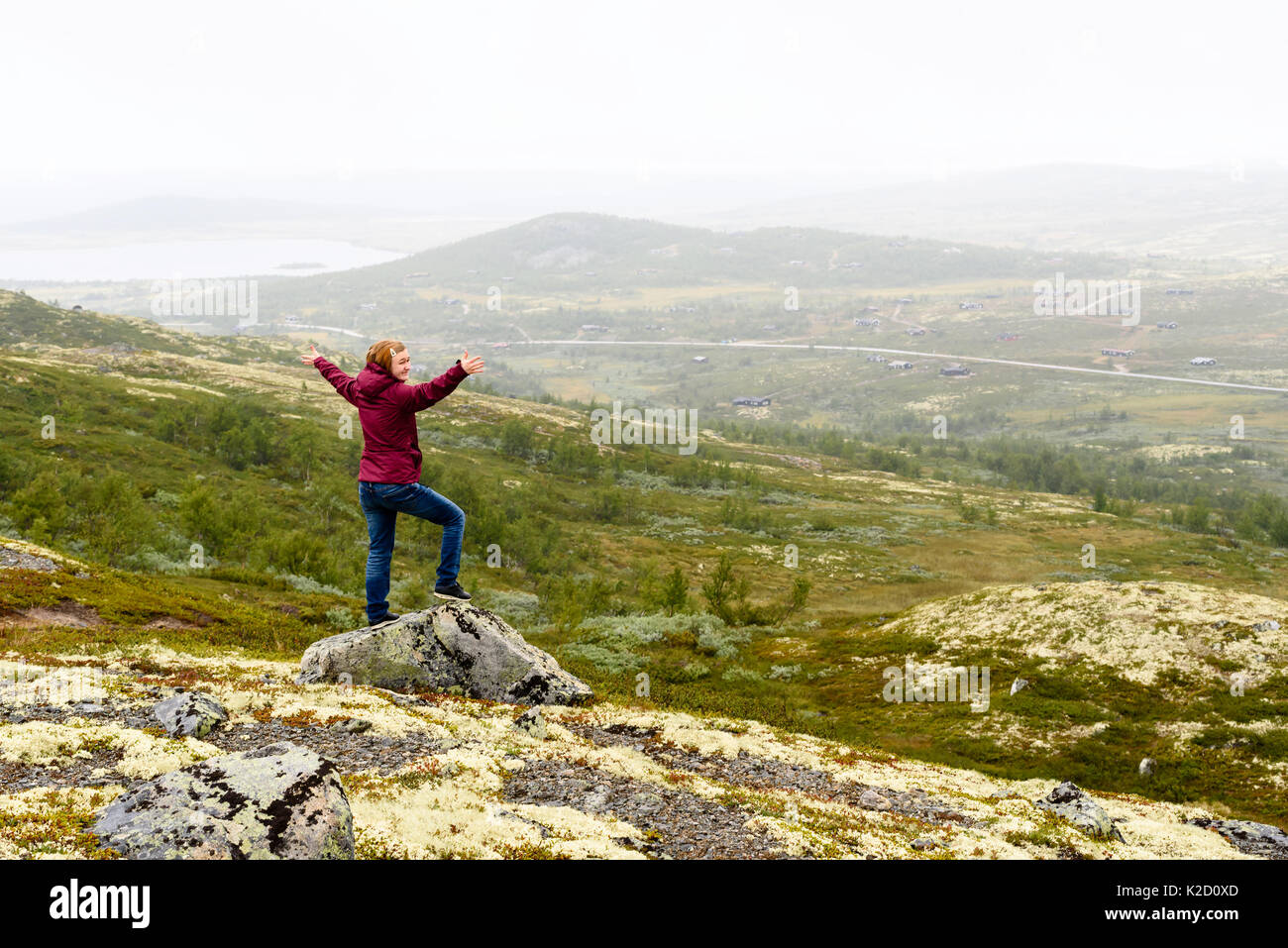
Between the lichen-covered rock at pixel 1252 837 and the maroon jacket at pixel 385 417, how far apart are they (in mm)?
20171

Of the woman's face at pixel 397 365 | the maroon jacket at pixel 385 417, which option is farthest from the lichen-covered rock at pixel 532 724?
the woman's face at pixel 397 365

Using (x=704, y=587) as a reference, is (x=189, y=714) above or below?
above

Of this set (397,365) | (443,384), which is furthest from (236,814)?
(397,365)

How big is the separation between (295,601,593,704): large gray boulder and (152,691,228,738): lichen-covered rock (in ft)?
14.5

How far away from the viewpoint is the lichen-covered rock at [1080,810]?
17484 mm

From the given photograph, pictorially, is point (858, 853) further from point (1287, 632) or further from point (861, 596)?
point (861, 596)

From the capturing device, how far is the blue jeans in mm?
16141

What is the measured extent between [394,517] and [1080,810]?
16.7 meters

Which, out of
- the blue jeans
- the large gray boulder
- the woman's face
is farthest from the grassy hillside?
the woman's face

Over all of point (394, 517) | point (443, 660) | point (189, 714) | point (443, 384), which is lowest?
point (443, 660)

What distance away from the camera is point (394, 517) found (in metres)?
16.0

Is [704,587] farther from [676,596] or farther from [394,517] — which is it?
[394,517]

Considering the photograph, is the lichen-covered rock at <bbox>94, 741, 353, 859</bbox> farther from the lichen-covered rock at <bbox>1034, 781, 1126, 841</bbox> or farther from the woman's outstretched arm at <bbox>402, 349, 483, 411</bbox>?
the lichen-covered rock at <bbox>1034, 781, 1126, 841</bbox>

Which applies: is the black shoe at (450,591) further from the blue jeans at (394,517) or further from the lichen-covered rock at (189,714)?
the lichen-covered rock at (189,714)
